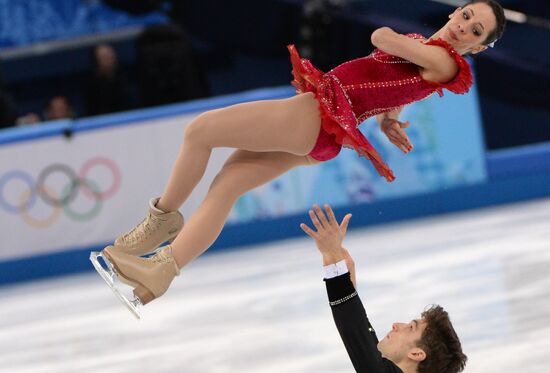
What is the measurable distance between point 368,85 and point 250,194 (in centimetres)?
419

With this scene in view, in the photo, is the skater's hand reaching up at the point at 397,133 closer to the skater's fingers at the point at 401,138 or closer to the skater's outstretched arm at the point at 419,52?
the skater's fingers at the point at 401,138

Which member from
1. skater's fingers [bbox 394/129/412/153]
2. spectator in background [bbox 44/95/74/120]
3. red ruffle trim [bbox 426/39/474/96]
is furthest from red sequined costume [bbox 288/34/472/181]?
spectator in background [bbox 44/95/74/120]

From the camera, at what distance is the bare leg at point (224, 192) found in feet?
11.5

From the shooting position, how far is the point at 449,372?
318 centimetres

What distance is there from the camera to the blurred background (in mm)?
4762

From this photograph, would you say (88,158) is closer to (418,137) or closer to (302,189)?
(302,189)

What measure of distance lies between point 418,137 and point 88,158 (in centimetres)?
240

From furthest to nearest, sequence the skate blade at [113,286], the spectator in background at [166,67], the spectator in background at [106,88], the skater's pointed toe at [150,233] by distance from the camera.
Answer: the spectator in background at [106,88] → the spectator in background at [166,67] → the skater's pointed toe at [150,233] → the skate blade at [113,286]

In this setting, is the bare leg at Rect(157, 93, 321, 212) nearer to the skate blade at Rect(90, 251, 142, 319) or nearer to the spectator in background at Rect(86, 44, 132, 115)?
the skate blade at Rect(90, 251, 142, 319)

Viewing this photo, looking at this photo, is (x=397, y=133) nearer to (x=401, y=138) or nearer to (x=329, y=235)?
(x=401, y=138)

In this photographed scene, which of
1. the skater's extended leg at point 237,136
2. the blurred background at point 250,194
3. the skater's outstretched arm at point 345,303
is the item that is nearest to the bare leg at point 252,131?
the skater's extended leg at point 237,136

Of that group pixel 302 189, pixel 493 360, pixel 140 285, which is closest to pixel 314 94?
pixel 140 285

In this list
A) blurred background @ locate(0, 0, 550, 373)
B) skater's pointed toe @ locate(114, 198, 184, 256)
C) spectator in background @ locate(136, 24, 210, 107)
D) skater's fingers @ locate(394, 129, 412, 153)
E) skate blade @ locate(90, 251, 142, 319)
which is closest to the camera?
skate blade @ locate(90, 251, 142, 319)

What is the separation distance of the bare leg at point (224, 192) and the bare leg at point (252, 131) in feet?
0.32
